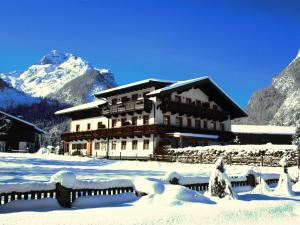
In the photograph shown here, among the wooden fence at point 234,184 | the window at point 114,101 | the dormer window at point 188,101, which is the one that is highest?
the window at point 114,101

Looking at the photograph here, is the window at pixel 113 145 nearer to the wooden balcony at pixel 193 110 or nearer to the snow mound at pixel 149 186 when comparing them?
the wooden balcony at pixel 193 110

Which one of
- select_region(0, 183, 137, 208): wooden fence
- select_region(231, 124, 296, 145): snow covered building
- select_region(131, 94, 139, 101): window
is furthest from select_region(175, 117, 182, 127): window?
select_region(0, 183, 137, 208): wooden fence

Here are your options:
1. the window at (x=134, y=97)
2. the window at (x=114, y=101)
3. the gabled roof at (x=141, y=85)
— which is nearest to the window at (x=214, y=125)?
the gabled roof at (x=141, y=85)

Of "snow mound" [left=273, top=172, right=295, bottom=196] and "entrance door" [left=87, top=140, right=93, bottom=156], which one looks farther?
"entrance door" [left=87, top=140, right=93, bottom=156]

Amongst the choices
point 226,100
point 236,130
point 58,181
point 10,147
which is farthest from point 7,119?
point 58,181

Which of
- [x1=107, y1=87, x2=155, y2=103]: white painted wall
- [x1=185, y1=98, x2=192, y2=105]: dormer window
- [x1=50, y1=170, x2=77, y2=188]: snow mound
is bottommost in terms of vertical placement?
[x1=50, y1=170, x2=77, y2=188]: snow mound

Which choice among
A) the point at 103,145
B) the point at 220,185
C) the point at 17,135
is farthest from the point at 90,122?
the point at 220,185

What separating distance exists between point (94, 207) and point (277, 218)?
520 cm

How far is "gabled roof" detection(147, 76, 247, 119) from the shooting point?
4238cm

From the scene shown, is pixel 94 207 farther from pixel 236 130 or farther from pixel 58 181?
pixel 236 130

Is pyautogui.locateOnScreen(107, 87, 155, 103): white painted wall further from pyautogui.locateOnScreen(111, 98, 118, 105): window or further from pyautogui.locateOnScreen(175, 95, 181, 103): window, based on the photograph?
pyautogui.locateOnScreen(175, 95, 181, 103): window

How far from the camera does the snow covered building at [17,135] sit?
54.3 metres

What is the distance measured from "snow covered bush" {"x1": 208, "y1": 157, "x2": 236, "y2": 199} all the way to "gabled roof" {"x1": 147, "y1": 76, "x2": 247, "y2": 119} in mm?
28080

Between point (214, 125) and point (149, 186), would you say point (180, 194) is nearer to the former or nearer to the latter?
point (149, 186)
